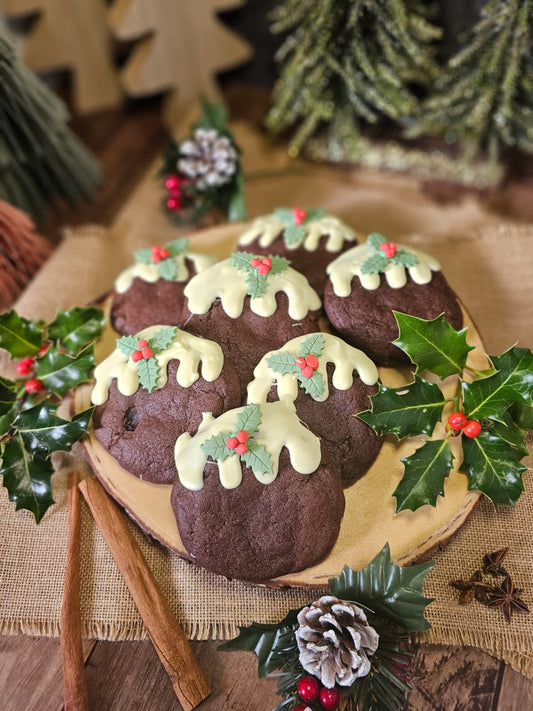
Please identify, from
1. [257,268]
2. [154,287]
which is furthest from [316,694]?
[154,287]

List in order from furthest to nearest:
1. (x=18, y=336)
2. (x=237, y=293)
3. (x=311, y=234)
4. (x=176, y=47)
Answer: (x=176, y=47)
(x=311, y=234)
(x=18, y=336)
(x=237, y=293)

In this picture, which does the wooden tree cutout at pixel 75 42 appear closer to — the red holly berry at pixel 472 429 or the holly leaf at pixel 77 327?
the holly leaf at pixel 77 327

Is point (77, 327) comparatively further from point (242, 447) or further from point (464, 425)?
point (464, 425)

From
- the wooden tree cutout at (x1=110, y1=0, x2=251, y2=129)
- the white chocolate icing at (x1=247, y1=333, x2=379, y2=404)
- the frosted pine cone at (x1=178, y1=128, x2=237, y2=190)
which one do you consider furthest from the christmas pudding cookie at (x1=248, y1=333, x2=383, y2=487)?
the wooden tree cutout at (x1=110, y1=0, x2=251, y2=129)

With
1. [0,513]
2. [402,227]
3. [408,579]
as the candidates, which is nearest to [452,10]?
[402,227]

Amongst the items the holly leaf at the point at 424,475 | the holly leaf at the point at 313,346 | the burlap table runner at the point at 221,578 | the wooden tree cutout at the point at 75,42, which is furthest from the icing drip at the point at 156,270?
the wooden tree cutout at the point at 75,42

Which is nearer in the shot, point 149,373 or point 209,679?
point 209,679
